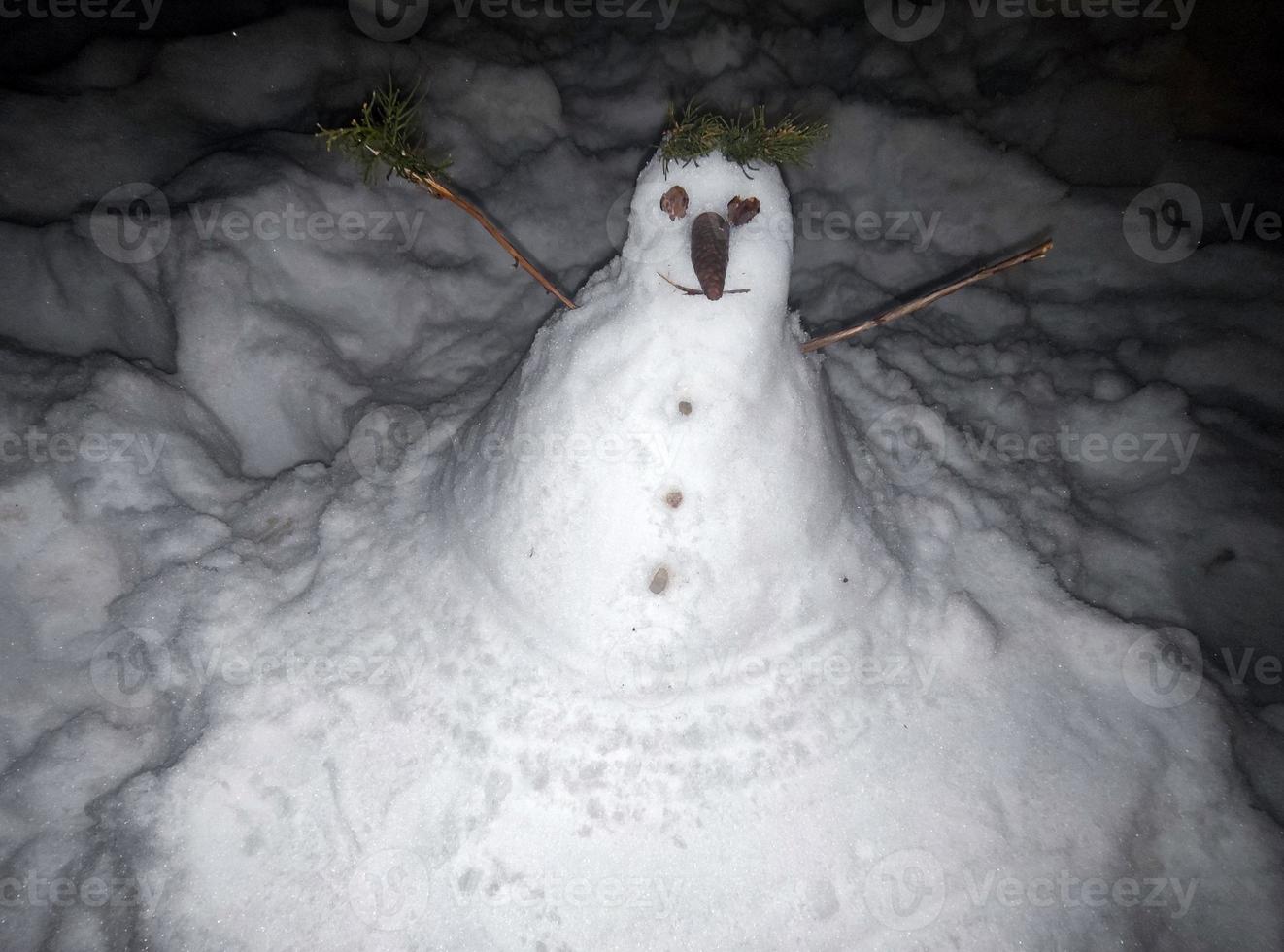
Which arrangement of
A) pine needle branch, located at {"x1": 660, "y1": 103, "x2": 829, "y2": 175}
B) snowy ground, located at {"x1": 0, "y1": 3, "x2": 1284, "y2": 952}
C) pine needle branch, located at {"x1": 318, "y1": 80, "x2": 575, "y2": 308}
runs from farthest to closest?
snowy ground, located at {"x1": 0, "y1": 3, "x2": 1284, "y2": 952} < pine needle branch, located at {"x1": 660, "y1": 103, "x2": 829, "y2": 175} < pine needle branch, located at {"x1": 318, "y1": 80, "x2": 575, "y2": 308}

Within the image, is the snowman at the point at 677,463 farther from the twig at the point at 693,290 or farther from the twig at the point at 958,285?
the twig at the point at 958,285

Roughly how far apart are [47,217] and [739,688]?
2.81 meters

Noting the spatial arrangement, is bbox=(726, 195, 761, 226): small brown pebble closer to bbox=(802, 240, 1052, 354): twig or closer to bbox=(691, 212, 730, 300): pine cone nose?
bbox=(691, 212, 730, 300): pine cone nose

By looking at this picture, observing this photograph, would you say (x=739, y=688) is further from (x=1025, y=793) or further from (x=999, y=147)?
(x=999, y=147)

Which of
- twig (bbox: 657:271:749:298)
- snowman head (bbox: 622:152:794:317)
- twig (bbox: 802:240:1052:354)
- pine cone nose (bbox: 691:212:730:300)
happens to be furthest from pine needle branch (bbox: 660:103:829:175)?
twig (bbox: 802:240:1052:354)

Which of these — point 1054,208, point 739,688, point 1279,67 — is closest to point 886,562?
point 739,688

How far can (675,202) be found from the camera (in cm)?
145

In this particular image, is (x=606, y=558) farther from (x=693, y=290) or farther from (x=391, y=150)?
(x=391, y=150)

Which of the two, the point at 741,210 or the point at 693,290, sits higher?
the point at 741,210

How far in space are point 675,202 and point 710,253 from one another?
0.19m

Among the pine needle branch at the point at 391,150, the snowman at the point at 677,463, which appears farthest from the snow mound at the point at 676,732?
the pine needle branch at the point at 391,150

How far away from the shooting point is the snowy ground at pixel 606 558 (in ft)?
5.02

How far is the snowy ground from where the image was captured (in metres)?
1.53

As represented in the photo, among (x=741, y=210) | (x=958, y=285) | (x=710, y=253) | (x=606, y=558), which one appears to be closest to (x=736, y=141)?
(x=741, y=210)
